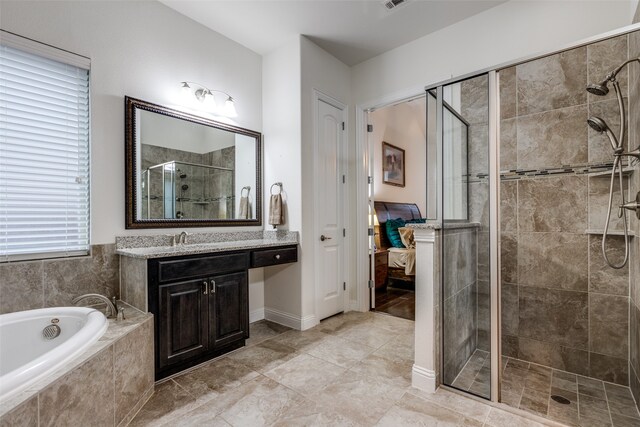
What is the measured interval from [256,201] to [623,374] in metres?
3.14

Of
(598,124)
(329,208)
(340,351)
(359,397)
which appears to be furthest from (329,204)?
(598,124)

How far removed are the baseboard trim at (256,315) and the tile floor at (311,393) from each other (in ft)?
1.69

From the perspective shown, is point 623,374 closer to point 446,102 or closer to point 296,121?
point 446,102

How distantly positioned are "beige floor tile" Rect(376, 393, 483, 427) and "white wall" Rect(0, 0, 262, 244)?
2.21 metres

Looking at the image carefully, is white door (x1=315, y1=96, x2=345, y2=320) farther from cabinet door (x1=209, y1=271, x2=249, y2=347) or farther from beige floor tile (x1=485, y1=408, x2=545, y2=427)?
beige floor tile (x1=485, y1=408, x2=545, y2=427)

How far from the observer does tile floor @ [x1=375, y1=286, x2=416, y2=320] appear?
3.39 m

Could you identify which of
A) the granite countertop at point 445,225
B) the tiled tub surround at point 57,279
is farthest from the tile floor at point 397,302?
the tiled tub surround at point 57,279

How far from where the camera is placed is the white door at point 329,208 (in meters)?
3.15

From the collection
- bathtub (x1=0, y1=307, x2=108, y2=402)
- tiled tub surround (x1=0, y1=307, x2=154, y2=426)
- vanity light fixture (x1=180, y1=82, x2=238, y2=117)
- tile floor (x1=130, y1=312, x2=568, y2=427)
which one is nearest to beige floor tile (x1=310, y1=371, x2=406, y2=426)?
tile floor (x1=130, y1=312, x2=568, y2=427)

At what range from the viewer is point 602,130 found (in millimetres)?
1869

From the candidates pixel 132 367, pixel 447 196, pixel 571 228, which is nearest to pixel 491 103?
pixel 447 196

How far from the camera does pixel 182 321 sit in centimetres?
207

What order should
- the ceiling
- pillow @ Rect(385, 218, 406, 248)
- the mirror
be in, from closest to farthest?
1. the mirror
2. the ceiling
3. pillow @ Rect(385, 218, 406, 248)

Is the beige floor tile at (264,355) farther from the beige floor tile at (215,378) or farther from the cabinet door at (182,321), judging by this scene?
the cabinet door at (182,321)
